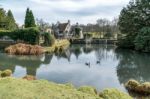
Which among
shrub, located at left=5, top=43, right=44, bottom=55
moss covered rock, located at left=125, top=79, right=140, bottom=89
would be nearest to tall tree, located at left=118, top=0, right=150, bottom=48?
shrub, located at left=5, top=43, right=44, bottom=55

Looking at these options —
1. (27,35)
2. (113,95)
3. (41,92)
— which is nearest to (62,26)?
(27,35)

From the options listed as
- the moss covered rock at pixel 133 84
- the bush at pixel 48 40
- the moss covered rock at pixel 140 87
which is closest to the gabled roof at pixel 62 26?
the bush at pixel 48 40

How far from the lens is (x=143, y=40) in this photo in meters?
56.6

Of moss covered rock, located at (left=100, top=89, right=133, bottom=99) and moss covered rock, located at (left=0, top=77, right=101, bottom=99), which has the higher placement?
moss covered rock, located at (left=0, top=77, right=101, bottom=99)

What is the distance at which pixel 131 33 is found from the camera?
210 ft

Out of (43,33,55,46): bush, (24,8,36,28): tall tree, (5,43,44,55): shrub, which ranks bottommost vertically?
(5,43,44,55): shrub

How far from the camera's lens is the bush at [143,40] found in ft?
184

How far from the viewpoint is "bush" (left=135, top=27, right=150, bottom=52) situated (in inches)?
2203

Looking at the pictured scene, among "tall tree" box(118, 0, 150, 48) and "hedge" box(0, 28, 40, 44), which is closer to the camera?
"hedge" box(0, 28, 40, 44)

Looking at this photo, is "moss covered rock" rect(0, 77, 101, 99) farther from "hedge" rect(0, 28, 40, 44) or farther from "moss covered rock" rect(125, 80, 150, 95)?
"hedge" rect(0, 28, 40, 44)

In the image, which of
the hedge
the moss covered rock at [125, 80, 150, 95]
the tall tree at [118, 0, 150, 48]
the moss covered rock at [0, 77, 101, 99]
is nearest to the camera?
the moss covered rock at [0, 77, 101, 99]

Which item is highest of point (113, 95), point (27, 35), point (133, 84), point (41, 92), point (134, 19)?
point (134, 19)

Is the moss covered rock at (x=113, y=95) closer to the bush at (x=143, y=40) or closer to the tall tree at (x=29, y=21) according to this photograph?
the bush at (x=143, y=40)

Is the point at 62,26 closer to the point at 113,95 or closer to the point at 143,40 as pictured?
the point at 143,40
